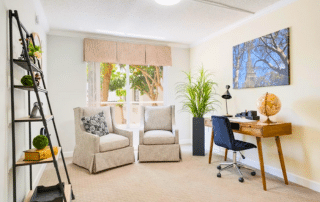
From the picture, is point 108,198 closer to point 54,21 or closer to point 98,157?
point 98,157

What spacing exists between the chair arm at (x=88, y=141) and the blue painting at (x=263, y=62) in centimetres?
250

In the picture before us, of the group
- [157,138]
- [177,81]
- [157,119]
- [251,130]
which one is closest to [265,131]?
[251,130]

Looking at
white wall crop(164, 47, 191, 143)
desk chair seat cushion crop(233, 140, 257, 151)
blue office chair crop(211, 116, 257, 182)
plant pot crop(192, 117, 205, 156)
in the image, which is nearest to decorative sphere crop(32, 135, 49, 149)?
blue office chair crop(211, 116, 257, 182)

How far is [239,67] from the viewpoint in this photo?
3.61 meters

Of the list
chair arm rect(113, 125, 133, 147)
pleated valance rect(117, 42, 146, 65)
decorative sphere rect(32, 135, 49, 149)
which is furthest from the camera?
pleated valance rect(117, 42, 146, 65)

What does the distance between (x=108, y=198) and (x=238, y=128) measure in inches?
75.0

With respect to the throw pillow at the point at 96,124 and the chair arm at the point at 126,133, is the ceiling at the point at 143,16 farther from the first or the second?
the chair arm at the point at 126,133

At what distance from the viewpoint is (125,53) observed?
4508mm

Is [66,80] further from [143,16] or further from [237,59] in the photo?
[237,59]

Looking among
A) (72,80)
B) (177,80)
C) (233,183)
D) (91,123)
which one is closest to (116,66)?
(72,80)

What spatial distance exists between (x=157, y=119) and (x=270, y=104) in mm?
2014

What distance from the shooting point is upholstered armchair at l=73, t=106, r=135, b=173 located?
3.13 meters

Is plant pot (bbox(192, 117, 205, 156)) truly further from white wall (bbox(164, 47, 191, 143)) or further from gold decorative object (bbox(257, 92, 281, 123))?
gold decorative object (bbox(257, 92, 281, 123))

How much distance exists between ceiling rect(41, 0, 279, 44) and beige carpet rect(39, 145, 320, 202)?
2404 millimetres
